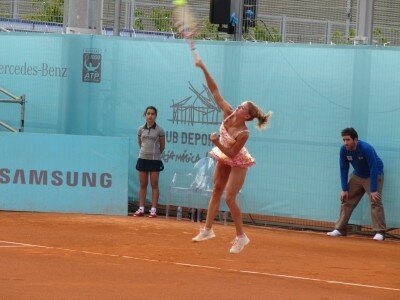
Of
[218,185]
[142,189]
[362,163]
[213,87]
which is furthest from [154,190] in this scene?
[213,87]

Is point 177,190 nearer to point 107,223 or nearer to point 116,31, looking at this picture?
point 107,223

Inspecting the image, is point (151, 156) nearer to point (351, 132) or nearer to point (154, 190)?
point (154, 190)

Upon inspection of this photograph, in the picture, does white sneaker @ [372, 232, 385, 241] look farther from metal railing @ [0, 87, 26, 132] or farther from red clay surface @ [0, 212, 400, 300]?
metal railing @ [0, 87, 26, 132]

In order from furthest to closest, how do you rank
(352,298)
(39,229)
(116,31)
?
(116,31) < (39,229) < (352,298)

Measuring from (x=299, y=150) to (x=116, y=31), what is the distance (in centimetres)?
449

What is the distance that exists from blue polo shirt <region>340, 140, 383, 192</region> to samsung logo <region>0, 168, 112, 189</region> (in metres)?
4.03

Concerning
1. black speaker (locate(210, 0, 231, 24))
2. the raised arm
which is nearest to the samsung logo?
black speaker (locate(210, 0, 231, 24))

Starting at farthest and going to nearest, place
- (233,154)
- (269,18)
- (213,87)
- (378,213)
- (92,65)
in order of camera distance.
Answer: (269,18) < (92,65) < (378,213) < (233,154) < (213,87)

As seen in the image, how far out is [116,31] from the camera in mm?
19156

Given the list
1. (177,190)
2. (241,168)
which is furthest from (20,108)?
(241,168)

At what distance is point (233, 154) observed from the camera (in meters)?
12.0

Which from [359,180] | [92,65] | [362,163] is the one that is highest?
[92,65]

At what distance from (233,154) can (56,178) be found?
6233 mm

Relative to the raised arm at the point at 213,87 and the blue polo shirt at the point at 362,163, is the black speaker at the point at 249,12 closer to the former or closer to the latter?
the blue polo shirt at the point at 362,163
